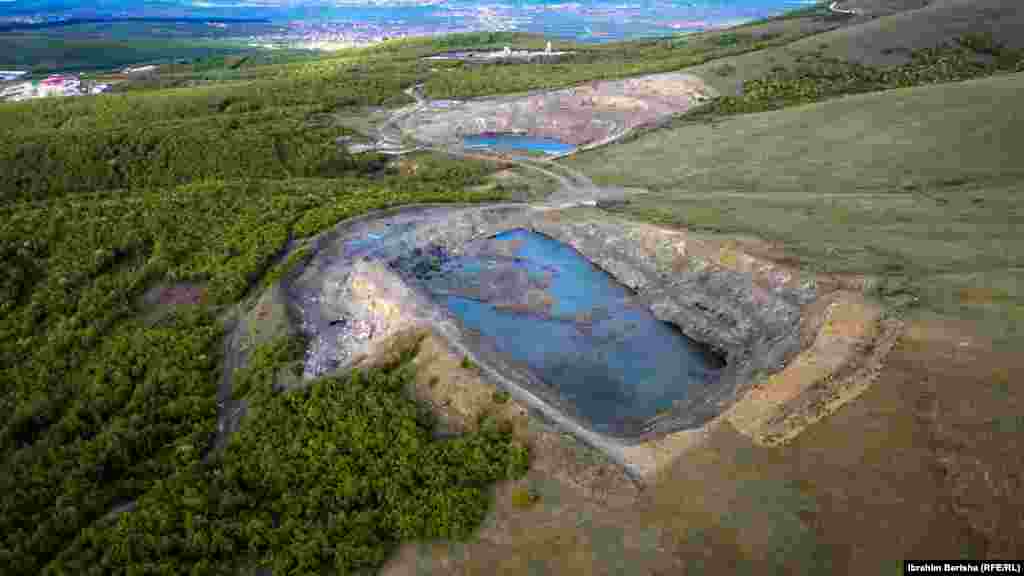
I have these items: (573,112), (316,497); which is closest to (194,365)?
(316,497)

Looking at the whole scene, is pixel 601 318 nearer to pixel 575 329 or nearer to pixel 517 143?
pixel 575 329

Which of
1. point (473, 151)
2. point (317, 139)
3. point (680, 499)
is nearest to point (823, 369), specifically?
point (680, 499)

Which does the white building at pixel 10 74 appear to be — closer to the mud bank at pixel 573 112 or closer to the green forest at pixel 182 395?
the green forest at pixel 182 395

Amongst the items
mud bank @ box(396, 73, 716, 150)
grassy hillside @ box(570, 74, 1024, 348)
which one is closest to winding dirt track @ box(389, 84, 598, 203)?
mud bank @ box(396, 73, 716, 150)

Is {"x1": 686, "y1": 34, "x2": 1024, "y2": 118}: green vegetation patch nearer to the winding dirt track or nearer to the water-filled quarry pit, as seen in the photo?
the winding dirt track

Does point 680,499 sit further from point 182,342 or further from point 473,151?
point 473,151
